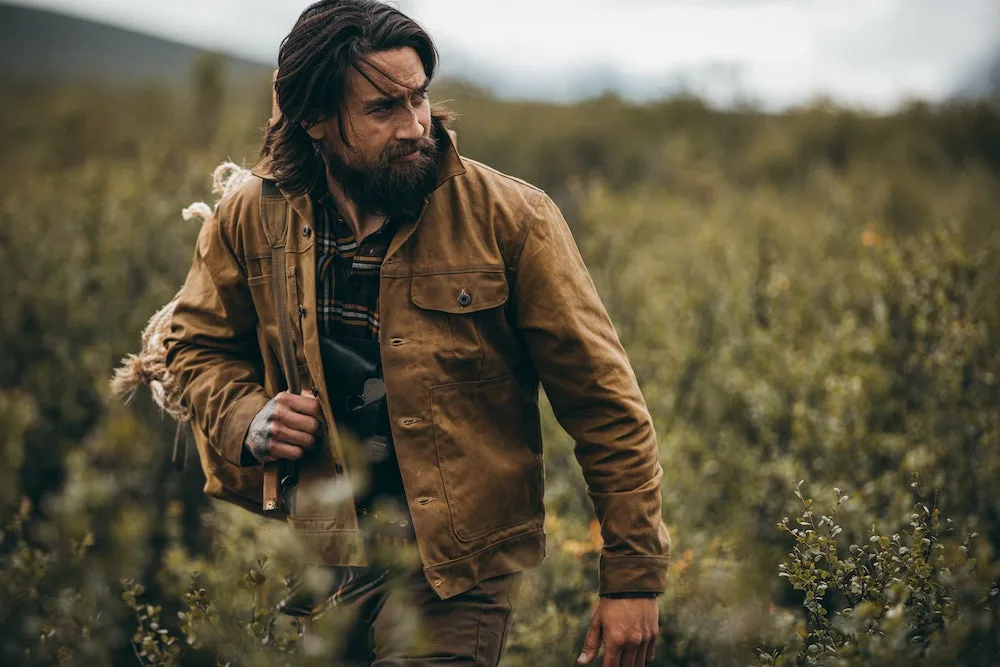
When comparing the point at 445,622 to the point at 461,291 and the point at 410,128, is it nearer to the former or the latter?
the point at 461,291

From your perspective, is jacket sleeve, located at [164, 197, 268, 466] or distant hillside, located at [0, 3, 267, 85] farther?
distant hillside, located at [0, 3, 267, 85]

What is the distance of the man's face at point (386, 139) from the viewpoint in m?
2.45

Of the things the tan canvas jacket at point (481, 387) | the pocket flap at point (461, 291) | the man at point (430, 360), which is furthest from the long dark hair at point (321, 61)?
the pocket flap at point (461, 291)

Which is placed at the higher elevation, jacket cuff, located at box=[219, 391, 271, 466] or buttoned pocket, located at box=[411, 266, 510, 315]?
buttoned pocket, located at box=[411, 266, 510, 315]

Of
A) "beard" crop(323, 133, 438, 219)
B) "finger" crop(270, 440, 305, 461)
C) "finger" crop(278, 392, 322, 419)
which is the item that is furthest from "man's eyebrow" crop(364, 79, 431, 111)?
"finger" crop(270, 440, 305, 461)

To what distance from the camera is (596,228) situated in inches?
379

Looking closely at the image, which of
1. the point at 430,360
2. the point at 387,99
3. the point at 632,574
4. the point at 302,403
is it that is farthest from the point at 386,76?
the point at 632,574

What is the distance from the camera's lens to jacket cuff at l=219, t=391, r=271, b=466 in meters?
2.56

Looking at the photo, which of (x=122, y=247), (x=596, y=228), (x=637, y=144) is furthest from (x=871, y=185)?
(x=122, y=247)

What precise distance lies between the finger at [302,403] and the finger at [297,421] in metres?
0.01

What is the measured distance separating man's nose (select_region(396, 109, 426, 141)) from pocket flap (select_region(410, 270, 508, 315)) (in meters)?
0.35

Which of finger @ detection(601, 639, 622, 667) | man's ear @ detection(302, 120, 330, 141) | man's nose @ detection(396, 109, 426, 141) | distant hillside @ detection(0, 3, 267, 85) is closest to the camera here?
finger @ detection(601, 639, 622, 667)

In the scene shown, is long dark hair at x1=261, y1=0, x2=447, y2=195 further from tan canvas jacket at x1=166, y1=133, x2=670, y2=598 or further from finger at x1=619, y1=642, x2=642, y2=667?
finger at x1=619, y1=642, x2=642, y2=667

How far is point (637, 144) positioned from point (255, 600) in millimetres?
23485
